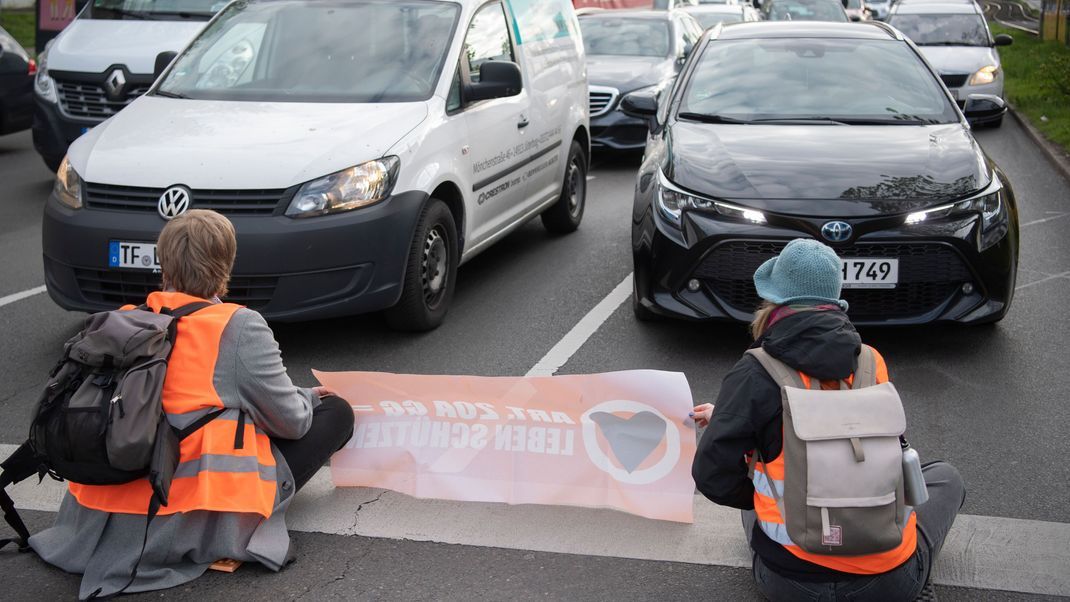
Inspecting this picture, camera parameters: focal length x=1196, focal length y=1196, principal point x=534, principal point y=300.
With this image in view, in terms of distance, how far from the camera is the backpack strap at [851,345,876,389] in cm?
309

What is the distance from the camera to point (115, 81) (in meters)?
9.95

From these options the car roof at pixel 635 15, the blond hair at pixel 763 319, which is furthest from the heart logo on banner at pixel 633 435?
the car roof at pixel 635 15

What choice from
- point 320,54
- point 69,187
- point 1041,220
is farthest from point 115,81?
point 1041,220

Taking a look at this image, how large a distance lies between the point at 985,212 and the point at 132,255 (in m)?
4.05

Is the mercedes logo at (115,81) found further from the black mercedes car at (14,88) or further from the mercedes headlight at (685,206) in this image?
the mercedes headlight at (685,206)

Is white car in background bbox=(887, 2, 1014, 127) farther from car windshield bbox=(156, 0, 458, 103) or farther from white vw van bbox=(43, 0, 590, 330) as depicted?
car windshield bbox=(156, 0, 458, 103)

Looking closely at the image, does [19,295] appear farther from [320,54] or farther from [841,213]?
[841,213]

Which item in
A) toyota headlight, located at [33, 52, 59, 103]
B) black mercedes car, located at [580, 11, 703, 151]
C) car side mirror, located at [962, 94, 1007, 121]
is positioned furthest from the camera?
black mercedes car, located at [580, 11, 703, 151]

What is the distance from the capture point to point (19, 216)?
9773mm

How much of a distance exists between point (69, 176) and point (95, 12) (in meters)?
5.59

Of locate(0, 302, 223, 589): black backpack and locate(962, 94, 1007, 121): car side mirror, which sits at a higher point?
locate(0, 302, 223, 589): black backpack

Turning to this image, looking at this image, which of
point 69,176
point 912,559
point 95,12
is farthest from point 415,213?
point 95,12

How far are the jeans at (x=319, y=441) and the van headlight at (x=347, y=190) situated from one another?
1.55 meters

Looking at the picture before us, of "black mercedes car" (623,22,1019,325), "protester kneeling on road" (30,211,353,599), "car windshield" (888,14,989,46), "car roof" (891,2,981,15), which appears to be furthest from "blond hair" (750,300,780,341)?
"car roof" (891,2,981,15)
